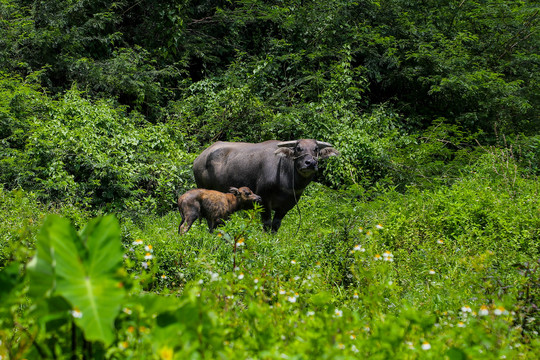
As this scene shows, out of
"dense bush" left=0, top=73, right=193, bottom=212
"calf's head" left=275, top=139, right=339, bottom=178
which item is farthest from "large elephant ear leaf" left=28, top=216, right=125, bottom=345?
"dense bush" left=0, top=73, right=193, bottom=212

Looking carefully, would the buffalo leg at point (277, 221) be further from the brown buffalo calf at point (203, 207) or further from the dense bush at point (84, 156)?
the dense bush at point (84, 156)

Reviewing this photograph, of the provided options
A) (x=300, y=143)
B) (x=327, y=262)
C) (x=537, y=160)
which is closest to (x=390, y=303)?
(x=327, y=262)

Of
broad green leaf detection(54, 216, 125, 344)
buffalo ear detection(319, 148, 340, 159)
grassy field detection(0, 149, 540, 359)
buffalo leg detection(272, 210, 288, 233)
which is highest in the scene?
broad green leaf detection(54, 216, 125, 344)

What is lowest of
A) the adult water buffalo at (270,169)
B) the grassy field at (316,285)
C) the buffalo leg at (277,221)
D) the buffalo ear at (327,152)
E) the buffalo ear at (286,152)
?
the buffalo leg at (277,221)

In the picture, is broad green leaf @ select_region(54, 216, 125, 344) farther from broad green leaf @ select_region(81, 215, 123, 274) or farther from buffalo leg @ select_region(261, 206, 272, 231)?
buffalo leg @ select_region(261, 206, 272, 231)

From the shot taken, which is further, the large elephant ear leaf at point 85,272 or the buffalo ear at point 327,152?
the buffalo ear at point 327,152

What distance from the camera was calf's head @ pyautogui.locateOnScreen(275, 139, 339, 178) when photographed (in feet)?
23.9

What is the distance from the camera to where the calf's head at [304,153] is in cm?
727

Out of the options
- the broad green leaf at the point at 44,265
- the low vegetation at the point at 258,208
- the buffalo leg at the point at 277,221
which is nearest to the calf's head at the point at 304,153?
the low vegetation at the point at 258,208

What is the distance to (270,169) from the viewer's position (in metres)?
7.96

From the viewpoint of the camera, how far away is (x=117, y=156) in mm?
9219

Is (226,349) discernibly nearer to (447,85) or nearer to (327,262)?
(327,262)

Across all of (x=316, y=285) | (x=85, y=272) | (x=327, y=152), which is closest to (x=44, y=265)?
(x=85, y=272)

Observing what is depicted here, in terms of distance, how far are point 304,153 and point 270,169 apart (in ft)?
2.52
